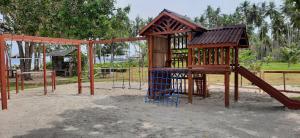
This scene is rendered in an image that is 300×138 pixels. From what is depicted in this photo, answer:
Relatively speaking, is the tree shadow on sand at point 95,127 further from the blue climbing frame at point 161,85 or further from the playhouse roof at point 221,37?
the playhouse roof at point 221,37

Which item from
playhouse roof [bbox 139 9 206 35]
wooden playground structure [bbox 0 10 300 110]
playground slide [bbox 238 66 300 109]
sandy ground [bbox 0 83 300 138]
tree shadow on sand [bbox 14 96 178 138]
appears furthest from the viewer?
playhouse roof [bbox 139 9 206 35]

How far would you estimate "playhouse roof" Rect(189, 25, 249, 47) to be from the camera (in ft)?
27.6

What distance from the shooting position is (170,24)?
9.95 meters

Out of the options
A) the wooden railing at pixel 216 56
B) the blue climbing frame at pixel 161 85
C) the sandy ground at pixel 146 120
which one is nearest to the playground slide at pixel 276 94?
the sandy ground at pixel 146 120

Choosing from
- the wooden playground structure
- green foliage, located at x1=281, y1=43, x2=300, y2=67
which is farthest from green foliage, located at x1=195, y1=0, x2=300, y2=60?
the wooden playground structure

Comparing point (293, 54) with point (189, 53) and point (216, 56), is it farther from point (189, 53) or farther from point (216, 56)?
point (189, 53)

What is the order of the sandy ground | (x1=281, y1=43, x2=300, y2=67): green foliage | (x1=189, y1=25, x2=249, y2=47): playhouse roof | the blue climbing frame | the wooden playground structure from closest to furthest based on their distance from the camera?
the sandy ground < (x1=189, y1=25, x2=249, y2=47): playhouse roof < the wooden playground structure < the blue climbing frame < (x1=281, y1=43, x2=300, y2=67): green foliage

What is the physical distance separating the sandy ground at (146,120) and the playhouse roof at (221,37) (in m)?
2.36

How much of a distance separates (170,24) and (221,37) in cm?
222

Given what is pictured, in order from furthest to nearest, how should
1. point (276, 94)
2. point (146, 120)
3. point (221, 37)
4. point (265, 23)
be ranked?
1. point (265, 23)
2. point (221, 37)
3. point (276, 94)
4. point (146, 120)

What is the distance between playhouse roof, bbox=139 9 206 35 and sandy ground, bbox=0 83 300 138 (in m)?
3.04

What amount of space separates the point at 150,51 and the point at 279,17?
58.6m

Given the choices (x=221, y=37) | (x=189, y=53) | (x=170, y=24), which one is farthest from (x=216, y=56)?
(x=170, y=24)

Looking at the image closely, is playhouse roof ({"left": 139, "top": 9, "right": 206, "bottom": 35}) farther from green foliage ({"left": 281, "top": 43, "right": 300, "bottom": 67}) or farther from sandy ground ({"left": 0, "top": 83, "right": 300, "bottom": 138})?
green foliage ({"left": 281, "top": 43, "right": 300, "bottom": 67})
